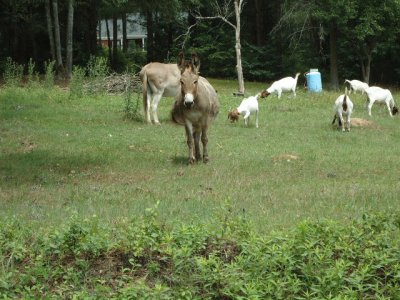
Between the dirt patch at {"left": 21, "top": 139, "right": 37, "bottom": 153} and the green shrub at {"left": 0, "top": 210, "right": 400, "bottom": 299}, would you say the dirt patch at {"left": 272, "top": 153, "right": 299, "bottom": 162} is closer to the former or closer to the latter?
the dirt patch at {"left": 21, "top": 139, "right": 37, "bottom": 153}

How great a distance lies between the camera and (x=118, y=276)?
598 centimetres

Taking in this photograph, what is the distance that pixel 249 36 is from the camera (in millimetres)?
50906

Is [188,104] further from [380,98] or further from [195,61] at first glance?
[380,98]

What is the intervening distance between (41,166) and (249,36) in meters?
40.3

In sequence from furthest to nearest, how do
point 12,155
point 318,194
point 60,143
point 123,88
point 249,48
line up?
point 249,48
point 123,88
point 60,143
point 12,155
point 318,194

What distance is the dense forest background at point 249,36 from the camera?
34906 millimetres

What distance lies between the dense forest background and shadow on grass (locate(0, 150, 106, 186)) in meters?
20.6

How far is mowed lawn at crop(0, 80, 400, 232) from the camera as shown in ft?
28.1

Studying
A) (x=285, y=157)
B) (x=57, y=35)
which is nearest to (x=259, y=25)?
(x=57, y=35)

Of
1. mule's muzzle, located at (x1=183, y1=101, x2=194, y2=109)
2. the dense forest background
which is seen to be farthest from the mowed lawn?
the dense forest background

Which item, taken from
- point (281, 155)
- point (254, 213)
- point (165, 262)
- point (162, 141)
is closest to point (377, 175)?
point (281, 155)

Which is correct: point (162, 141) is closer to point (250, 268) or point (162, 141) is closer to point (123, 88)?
point (250, 268)

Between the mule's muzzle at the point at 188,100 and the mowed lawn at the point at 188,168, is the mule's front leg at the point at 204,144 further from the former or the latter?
Answer: the mule's muzzle at the point at 188,100

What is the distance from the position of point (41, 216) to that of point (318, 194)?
13.4 feet
